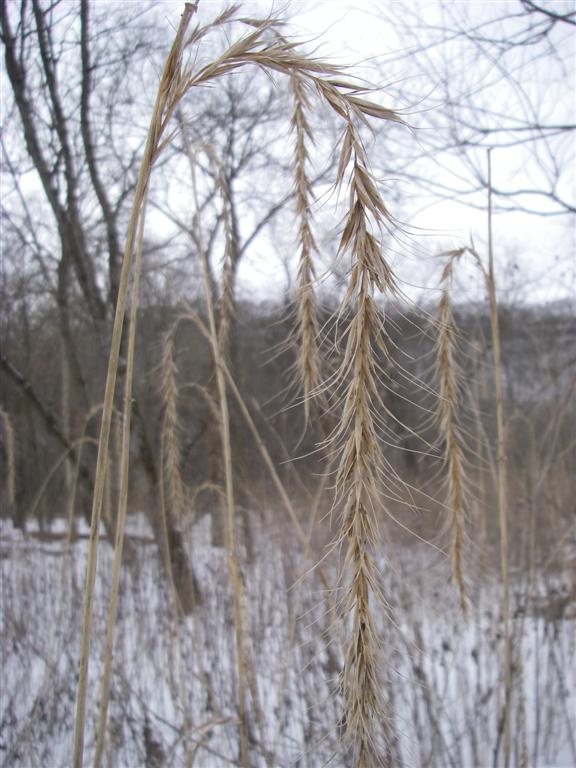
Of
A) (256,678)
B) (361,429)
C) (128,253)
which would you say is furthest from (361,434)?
(256,678)

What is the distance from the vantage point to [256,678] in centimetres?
215

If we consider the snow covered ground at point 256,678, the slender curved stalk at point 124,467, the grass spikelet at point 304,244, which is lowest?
the snow covered ground at point 256,678

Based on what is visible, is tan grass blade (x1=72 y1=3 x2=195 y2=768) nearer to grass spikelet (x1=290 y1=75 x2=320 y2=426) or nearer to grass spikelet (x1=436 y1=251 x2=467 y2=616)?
grass spikelet (x1=290 y1=75 x2=320 y2=426)

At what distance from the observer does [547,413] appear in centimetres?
382

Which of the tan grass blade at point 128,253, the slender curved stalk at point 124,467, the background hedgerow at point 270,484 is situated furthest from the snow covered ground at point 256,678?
the tan grass blade at point 128,253

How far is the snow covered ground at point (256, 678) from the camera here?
5.51ft

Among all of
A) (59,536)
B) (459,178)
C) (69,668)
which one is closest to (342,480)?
(69,668)

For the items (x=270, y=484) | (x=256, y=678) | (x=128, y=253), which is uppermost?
(x=128, y=253)

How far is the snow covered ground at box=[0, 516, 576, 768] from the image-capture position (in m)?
1.68

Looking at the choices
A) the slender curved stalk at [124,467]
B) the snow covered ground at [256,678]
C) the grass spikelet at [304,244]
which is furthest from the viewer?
the snow covered ground at [256,678]

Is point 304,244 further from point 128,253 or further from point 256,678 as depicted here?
point 256,678

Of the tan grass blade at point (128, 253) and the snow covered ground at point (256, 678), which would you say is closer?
the tan grass blade at point (128, 253)

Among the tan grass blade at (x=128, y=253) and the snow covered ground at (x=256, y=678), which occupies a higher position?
the tan grass blade at (x=128, y=253)

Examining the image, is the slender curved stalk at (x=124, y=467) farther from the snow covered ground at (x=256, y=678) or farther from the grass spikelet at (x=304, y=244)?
the snow covered ground at (x=256, y=678)
